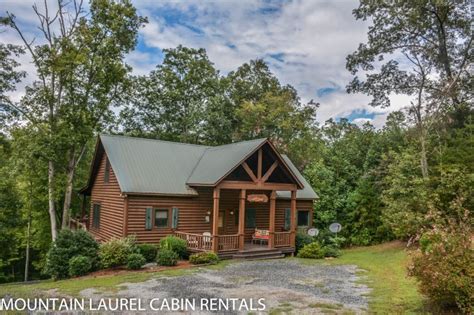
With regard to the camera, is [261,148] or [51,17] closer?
[261,148]

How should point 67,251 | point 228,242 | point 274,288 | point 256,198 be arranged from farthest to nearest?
point 256,198, point 228,242, point 67,251, point 274,288

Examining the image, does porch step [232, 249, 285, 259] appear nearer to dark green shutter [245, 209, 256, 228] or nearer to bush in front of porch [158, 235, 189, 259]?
bush in front of porch [158, 235, 189, 259]

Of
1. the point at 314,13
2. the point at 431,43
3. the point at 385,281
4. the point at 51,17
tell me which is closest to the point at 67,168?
the point at 51,17

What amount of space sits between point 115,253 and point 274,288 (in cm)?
718

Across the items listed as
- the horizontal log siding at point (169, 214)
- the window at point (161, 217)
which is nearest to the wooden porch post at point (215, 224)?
the horizontal log siding at point (169, 214)

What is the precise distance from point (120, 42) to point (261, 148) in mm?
11098

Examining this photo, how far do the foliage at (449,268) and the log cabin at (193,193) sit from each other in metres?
9.94

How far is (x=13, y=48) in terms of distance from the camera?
20266 millimetres

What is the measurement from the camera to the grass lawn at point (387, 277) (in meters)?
9.34

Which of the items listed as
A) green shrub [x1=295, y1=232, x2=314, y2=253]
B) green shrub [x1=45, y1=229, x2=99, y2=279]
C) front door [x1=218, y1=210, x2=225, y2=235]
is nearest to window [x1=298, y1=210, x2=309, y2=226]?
green shrub [x1=295, y1=232, x2=314, y2=253]

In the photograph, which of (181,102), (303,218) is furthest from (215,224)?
(181,102)

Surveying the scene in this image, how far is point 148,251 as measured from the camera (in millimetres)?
16422

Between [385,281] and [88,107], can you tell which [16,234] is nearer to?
[88,107]

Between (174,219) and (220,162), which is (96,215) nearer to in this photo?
(174,219)
